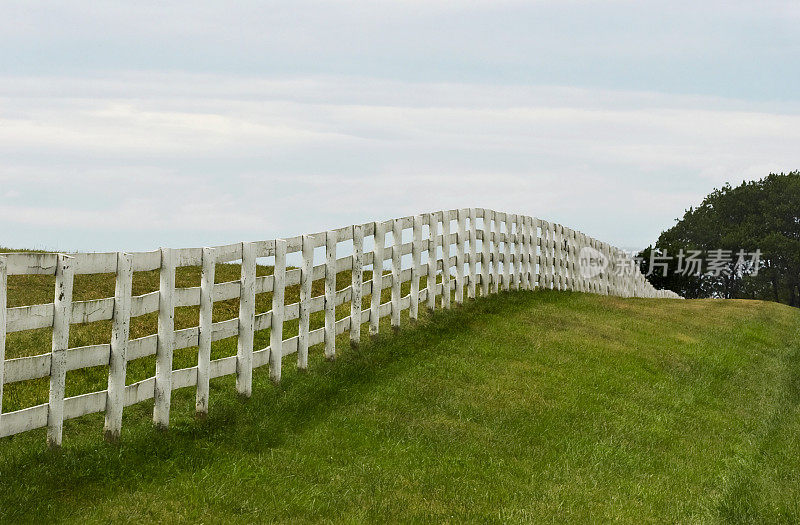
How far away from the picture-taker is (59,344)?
28.6 ft

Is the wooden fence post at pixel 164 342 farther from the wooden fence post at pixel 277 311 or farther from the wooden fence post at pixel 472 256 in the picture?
the wooden fence post at pixel 472 256

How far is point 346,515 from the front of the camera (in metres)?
7.77

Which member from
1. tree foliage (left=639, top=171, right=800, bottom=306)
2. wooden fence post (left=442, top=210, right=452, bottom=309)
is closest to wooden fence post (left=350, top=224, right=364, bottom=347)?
wooden fence post (left=442, top=210, right=452, bottom=309)

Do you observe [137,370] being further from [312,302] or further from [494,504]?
[494,504]

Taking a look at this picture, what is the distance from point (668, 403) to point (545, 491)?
5.09 m

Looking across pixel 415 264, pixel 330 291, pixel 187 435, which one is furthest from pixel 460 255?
pixel 187 435

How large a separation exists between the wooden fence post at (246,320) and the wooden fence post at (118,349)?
6.36 feet

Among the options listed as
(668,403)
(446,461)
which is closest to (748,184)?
(668,403)

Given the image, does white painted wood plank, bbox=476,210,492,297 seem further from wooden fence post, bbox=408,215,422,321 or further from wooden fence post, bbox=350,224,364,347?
wooden fence post, bbox=350,224,364,347

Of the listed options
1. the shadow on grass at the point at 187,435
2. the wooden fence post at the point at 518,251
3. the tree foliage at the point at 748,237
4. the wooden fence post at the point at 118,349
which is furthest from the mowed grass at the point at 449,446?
the tree foliage at the point at 748,237

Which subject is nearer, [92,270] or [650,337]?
[92,270]

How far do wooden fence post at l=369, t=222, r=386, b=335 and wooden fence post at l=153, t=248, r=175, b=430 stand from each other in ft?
16.3

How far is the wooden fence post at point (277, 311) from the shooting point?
11727 mm

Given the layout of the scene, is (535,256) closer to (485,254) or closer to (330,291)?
(485,254)
